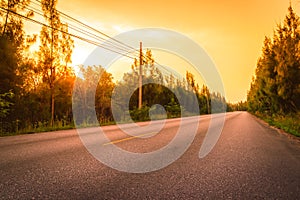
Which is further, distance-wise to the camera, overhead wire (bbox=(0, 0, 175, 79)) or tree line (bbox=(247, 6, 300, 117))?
tree line (bbox=(247, 6, 300, 117))

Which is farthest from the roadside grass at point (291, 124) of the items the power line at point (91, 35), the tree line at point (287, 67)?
the power line at point (91, 35)

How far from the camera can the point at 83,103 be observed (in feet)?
90.5

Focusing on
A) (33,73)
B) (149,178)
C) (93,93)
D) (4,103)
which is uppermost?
(33,73)

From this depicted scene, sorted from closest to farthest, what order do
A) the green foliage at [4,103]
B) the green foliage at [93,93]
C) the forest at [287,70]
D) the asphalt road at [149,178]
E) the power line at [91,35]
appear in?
the asphalt road at [149,178]
the green foliage at [4,103]
the power line at [91,35]
the forest at [287,70]
the green foliage at [93,93]

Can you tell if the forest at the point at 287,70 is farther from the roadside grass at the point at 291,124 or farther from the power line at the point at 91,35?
the power line at the point at 91,35

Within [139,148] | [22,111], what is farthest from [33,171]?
[22,111]

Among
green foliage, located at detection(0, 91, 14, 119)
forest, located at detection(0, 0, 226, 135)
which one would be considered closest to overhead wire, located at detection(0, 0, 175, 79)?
forest, located at detection(0, 0, 226, 135)

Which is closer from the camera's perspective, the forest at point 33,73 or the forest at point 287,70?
the forest at point 33,73

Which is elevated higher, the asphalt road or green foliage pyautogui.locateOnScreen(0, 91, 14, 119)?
green foliage pyautogui.locateOnScreen(0, 91, 14, 119)

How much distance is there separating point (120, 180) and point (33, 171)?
1.62 metres

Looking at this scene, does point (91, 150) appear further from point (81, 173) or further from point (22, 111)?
point (22, 111)

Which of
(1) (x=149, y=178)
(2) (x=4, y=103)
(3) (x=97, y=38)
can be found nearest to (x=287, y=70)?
(3) (x=97, y=38)

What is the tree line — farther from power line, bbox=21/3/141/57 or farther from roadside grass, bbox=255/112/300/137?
power line, bbox=21/3/141/57

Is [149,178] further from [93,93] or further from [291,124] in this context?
[93,93]
